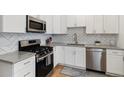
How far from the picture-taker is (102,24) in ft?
10.5

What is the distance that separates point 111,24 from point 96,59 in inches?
45.9

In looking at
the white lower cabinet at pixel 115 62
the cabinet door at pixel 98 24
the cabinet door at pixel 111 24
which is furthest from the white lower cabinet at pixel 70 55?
the cabinet door at pixel 111 24

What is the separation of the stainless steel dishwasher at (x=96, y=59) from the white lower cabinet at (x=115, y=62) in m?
0.14

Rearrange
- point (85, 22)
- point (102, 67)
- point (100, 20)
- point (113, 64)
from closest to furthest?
point (113, 64) < point (102, 67) < point (100, 20) < point (85, 22)

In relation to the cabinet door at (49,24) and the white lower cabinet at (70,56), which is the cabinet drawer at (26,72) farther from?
the cabinet door at (49,24)

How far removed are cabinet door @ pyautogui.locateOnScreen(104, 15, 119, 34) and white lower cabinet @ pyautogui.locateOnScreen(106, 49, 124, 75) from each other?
692 mm

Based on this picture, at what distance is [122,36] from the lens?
2910mm

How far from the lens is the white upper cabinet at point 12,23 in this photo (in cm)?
150

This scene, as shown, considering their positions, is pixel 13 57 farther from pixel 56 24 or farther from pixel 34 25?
pixel 56 24

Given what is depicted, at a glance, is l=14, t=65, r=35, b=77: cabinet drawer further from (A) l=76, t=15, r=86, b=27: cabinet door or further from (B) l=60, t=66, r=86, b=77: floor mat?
(A) l=76, t=15, r=86, b=27: cabinet door
